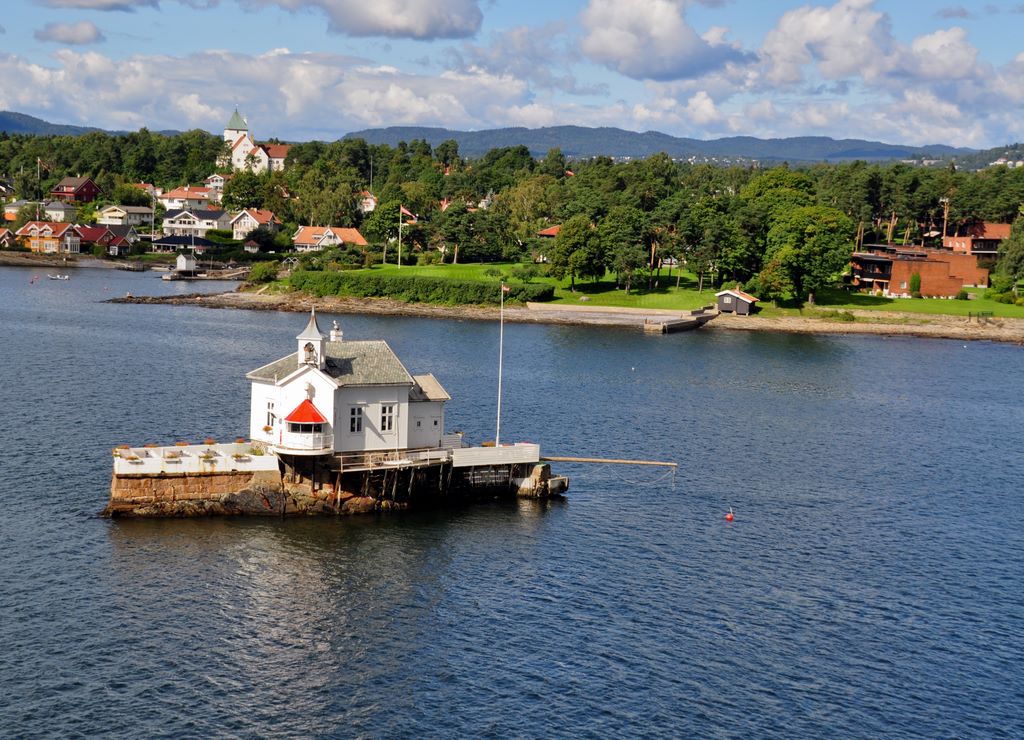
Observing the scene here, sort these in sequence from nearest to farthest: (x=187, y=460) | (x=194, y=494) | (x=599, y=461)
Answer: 1. (x=187, y=460)
2. (x=194, y=494)
3. (x=599, y=461)

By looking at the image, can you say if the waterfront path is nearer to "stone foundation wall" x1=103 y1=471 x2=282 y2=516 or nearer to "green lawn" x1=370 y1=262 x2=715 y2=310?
"green lawn" x1=370 y1=262 x2=715 y2=310

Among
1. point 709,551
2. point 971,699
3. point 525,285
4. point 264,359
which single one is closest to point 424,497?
point 709,551

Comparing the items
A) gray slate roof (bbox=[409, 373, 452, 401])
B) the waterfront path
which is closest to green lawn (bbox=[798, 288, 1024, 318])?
the waterfront path

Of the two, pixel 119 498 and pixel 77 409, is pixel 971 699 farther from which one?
pixel 77 409

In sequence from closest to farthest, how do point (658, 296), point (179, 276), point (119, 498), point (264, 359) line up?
point (119, 498) < point (264, 359) < point (658, 296) < point (179, 276)

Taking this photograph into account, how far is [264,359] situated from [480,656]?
Answer: 2330 inches

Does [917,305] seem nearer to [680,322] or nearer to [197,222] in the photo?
[680,322]

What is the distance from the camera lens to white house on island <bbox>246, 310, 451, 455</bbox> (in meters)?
48.7

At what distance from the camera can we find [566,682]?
35.3 metres

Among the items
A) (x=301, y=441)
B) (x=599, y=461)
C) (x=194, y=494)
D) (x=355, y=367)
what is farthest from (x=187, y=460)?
(x=599, y=461)

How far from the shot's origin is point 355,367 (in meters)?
51.1

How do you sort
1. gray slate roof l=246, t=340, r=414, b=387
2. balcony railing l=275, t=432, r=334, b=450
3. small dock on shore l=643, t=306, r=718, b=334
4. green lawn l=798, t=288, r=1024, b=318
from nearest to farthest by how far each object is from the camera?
balcony railing l=275, t=432, r=334, b=450, gray slate roof l=246, t=340, r=414, b=387, small dock on shore l=643, t=306, r=718, b=334, green lawn l=798, t=288, r=1024, b=318

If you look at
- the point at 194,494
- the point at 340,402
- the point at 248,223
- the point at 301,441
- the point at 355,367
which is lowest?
the point at 194,494

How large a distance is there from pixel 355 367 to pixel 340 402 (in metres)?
2.05
